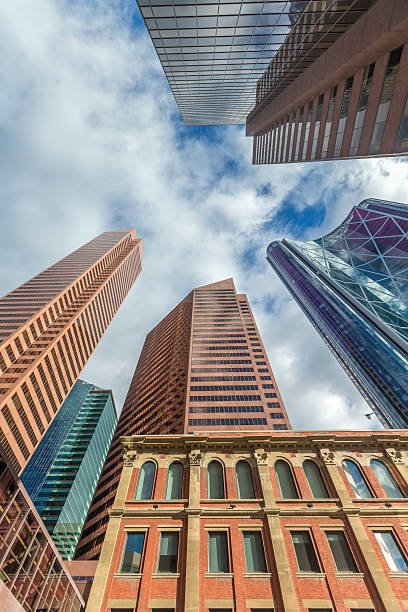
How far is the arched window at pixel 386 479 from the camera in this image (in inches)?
688

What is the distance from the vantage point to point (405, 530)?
616 inches

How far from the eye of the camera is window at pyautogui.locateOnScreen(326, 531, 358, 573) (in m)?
14.5

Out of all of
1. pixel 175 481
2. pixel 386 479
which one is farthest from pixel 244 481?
pixel 386 479

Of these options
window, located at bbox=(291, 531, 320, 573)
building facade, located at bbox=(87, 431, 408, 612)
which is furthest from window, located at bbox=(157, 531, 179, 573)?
window, located at bbox=(291, 531, 320, 573)

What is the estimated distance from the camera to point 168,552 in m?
15.3

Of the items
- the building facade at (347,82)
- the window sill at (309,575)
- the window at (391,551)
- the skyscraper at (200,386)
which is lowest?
the window sill at (309,575)

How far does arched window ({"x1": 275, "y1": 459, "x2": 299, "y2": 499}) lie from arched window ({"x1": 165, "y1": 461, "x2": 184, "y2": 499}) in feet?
20.7

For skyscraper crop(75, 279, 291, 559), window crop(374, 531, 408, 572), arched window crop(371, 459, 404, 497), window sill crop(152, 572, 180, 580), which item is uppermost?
skyscraper crop(75, 279, 291, 559)

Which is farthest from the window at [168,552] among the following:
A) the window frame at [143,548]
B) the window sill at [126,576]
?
the window sill at [126,576]

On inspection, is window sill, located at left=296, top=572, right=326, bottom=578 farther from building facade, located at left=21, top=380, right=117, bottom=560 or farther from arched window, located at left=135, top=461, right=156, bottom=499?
building facade, located at left=21, top=380, right=117, bottom=560

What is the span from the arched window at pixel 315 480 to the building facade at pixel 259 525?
0.06 m

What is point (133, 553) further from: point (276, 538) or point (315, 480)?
point (315, 480)

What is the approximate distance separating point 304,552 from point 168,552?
726 centimetres

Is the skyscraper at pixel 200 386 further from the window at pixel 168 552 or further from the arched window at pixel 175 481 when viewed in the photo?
the window at pixel 168 552
